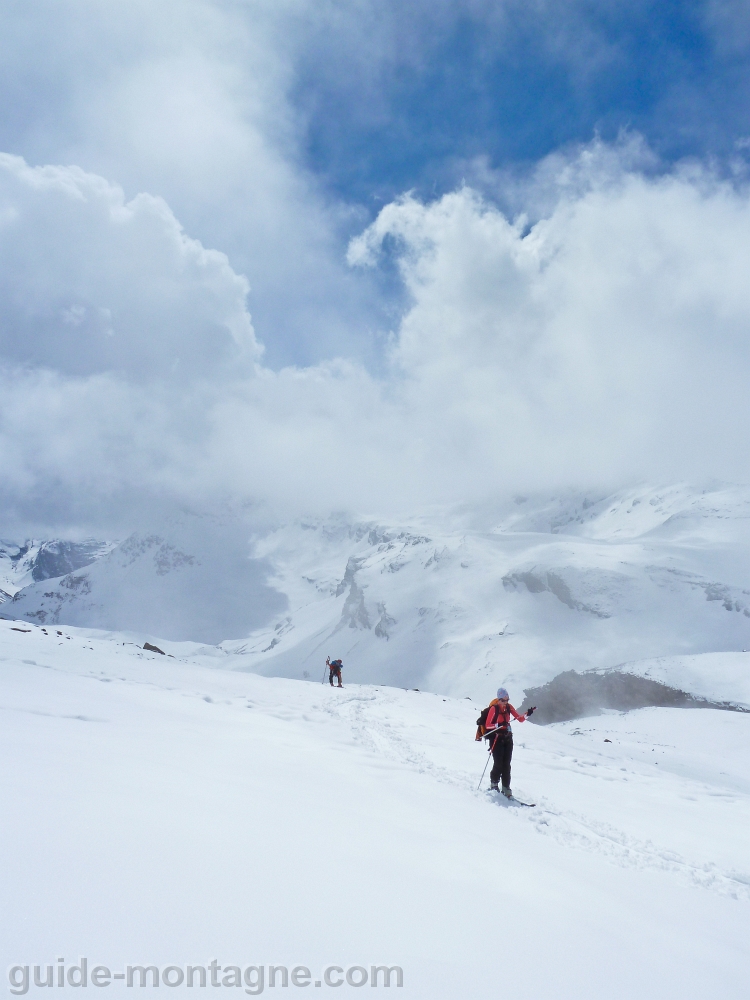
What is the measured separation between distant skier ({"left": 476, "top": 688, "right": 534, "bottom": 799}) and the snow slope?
19.4 inches

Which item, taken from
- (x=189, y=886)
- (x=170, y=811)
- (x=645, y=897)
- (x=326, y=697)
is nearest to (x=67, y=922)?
(x=189, y=886)

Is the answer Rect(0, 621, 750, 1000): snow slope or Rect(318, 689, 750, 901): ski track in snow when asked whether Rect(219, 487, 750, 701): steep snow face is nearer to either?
Rect(318, 689, 750, 901): ski track in snow

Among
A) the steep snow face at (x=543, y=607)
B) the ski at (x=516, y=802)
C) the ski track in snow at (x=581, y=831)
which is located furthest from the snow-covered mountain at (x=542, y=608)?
the ski at (x=516, y=802)

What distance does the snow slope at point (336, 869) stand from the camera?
270 cm

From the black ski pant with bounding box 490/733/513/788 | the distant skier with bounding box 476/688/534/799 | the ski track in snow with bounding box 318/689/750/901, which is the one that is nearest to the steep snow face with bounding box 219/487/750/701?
the ski track in snow with bounding box 318/689/750/901

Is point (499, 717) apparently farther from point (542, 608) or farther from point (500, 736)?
point (542, 608)

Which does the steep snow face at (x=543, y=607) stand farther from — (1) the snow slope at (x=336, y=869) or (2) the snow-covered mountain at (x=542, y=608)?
(1) the snow slope at (x=336, y=869)

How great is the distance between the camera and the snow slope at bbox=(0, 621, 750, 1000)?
2697 mm

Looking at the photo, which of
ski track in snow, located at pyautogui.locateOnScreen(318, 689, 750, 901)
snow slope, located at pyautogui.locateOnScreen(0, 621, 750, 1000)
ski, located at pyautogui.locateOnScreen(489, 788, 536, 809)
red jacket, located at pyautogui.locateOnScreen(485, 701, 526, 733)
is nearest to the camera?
snow slope, located at pyautogui.locateOnScreen(0, 621, 750, 1000)

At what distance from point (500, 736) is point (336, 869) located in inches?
298

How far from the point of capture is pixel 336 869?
3836 millimetres

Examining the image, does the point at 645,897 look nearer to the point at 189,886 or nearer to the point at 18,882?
the point at 189,886

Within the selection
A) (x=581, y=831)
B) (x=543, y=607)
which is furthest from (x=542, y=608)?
(x=581, y=831)

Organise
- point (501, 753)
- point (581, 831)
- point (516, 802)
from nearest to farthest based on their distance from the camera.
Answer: point (581, 831), point (516, 802), point (501, 753)
